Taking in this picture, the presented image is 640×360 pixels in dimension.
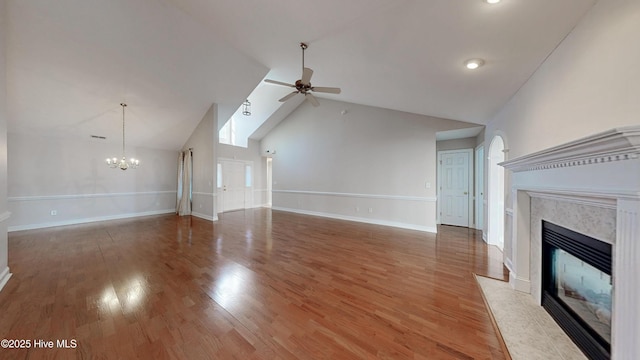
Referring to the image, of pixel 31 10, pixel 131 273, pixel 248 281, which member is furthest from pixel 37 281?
pixel 31 10

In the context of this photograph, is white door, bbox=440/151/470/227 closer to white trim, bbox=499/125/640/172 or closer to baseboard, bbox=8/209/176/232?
white trim, bbox=499/125/640/172

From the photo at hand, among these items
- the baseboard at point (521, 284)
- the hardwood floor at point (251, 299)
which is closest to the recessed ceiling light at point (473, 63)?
the baseboard at point (521, 284)

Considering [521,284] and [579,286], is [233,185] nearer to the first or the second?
[521,284]

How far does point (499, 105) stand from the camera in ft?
10.4

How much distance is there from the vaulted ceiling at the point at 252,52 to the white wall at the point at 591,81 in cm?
16

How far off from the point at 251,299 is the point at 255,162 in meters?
7.16

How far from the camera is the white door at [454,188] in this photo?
522cm

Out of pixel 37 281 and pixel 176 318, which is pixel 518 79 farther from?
pixel 37 281

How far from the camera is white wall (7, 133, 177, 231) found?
16.3 feet

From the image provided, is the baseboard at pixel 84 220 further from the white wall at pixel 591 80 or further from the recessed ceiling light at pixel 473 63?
the white wall at pixel 591 80

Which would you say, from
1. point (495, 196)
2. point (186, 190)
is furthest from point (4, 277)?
point (495, 196)

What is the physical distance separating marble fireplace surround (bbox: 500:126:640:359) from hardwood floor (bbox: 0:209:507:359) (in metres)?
0.73

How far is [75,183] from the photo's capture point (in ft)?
18.6

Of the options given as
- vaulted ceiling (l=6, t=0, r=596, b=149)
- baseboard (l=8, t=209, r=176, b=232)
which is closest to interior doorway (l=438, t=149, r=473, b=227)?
vaulted ceiling (l=6, t=0, r=596, b=149)
